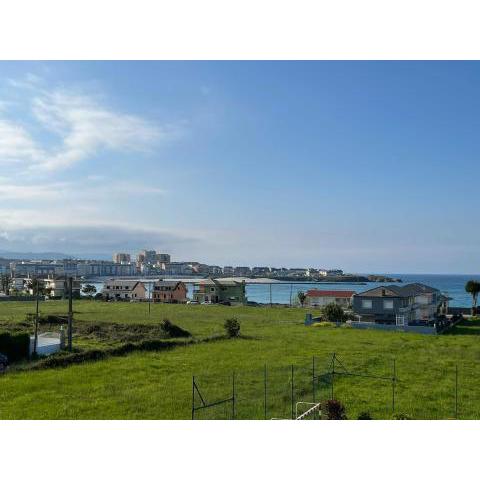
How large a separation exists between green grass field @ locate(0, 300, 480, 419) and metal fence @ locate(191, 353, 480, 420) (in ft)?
0.12

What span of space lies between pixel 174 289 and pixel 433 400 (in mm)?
67650

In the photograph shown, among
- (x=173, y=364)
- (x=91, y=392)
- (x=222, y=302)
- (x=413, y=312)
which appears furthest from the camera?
(x=222, y=302)

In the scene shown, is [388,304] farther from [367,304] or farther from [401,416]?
[401,416]

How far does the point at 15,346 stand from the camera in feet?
81.0

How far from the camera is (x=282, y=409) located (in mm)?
15641

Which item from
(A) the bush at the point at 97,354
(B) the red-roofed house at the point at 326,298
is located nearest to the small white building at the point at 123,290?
(B) the red-roofed house at the point at 326,298

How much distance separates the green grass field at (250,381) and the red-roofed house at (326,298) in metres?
36.1

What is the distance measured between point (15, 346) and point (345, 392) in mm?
15936

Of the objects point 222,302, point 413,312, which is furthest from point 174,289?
point 413,312

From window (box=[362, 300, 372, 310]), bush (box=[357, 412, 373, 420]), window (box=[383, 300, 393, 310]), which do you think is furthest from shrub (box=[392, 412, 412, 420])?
window (box=[362, 300, 372, 310])

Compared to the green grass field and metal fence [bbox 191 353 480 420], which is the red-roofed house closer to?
the green grass field

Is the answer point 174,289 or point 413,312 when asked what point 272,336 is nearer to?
point 413,312

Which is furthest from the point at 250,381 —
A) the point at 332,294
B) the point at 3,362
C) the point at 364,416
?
the point at 332,294

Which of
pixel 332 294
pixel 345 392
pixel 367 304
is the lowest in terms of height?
pixel 345 392
